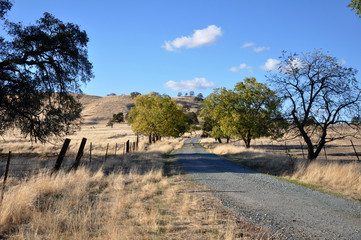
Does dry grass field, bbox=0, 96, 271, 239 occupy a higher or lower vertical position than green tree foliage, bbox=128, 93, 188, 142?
lower

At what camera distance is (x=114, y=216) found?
5758mm

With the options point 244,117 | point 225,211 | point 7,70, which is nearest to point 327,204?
point 225,211

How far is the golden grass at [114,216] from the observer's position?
4.73m

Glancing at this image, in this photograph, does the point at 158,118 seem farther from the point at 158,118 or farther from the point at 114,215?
the point at 114,215

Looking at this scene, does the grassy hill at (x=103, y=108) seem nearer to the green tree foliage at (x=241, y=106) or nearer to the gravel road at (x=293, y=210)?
the green tree foliage at (x=241, y=106)

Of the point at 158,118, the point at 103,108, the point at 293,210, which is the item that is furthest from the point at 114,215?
the point at 103,108

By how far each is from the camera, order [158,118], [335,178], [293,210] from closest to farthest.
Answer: [293,210] → [335,178] → [158,118]

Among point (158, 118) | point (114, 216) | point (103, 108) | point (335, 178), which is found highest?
point (103, 108)

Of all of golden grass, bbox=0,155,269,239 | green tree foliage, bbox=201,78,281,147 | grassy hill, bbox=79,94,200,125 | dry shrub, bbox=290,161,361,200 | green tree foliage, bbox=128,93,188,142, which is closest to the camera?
golden grass, bbox=0,155,269,239

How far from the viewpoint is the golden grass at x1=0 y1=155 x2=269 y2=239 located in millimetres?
4726

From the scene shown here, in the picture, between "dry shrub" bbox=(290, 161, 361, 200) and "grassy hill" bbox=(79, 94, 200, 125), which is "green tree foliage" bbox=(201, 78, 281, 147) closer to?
"dry shrub" bbox=(290, 161, 361, 200)

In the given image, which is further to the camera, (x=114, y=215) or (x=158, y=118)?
(x=158, y=118)

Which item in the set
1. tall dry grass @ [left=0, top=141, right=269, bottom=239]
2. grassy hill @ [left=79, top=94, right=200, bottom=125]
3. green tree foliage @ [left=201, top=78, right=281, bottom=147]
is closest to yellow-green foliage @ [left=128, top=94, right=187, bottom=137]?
green tree foliage @ [left=201, top=78, right=281, bottom=147]

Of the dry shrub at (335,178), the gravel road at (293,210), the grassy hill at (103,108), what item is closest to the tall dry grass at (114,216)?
the gravel road at (293,210)
